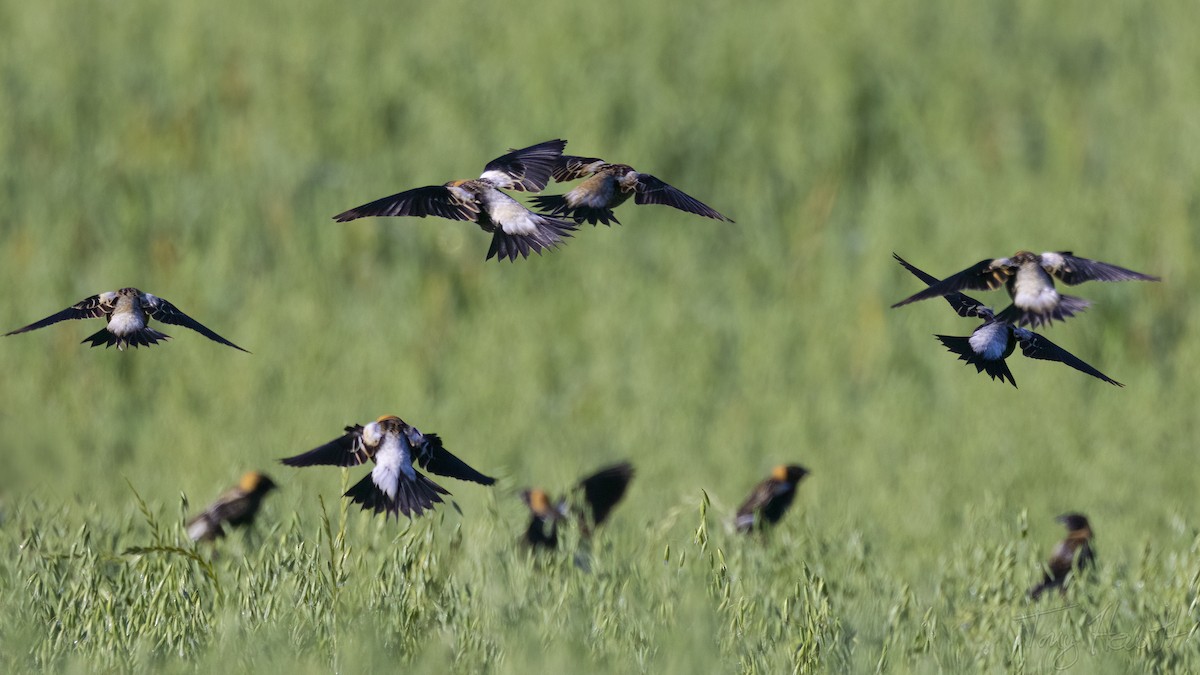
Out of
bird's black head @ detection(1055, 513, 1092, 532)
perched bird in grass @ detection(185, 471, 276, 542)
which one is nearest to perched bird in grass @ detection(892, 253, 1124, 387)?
bird's black head @ detection(1055, 513, 1092, 532)

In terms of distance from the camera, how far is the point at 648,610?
5.38 metres

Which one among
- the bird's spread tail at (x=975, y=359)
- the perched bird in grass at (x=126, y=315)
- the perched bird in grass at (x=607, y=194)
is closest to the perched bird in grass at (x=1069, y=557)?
the bird's spread tail at (x=975, y=359)

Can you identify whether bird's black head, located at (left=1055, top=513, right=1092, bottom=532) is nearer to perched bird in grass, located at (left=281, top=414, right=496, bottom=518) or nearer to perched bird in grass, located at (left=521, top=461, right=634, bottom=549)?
perched bird in grass, located at (left=521, top=461, right=634, bottom=549)

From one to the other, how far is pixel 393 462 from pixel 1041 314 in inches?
56.8

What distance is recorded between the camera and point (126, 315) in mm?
3490

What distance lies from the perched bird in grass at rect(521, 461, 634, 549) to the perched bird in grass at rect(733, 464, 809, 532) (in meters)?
0.59

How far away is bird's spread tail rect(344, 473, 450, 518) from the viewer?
11.5ft

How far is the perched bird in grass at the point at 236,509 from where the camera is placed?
6.80m

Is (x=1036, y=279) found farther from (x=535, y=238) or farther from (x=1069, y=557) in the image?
(x=1069, y=557)

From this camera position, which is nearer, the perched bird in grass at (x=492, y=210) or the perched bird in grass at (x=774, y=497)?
the perched bird in grass at (x=492, y=210)

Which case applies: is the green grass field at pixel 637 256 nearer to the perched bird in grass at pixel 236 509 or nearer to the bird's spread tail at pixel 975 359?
the perched bird in grass at pixel 236 509

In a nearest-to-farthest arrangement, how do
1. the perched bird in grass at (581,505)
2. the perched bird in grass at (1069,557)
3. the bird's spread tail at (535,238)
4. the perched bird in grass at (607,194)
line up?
the bird's spread tail at (535,238) < the perched bird in grass at (607,194) < the perched bird in grass at (1069,557) < the perched bird in grass at (581,505)

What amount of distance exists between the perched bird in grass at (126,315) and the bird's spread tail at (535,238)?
1.99ft
